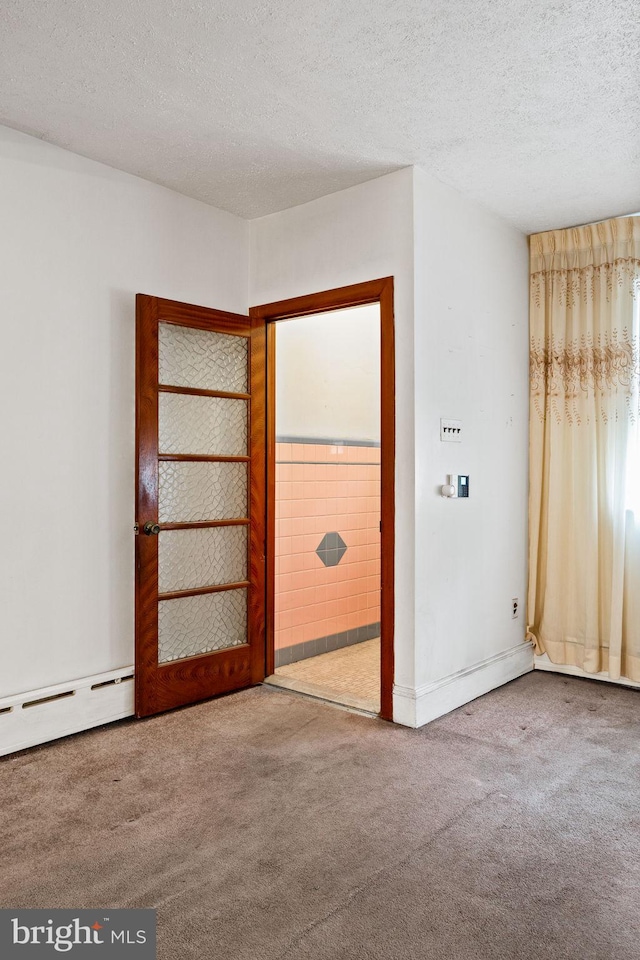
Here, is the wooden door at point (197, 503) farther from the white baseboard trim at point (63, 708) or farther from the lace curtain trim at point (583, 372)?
the lace curtain trim at point (583, 372)

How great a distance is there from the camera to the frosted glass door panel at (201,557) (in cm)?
371

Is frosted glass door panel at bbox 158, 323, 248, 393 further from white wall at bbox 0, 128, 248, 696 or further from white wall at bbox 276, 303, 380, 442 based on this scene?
white wall at bbox 276, 303, 380, 442

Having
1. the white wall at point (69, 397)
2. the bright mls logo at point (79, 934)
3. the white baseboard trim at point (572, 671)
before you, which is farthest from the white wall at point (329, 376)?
the bright mls logo at point (79, 934)

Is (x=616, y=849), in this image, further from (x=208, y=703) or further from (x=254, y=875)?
(x=208, y=703)

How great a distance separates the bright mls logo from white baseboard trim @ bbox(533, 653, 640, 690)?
3161 mm

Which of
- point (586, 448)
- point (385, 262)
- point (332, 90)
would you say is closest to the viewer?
point (332, 90)

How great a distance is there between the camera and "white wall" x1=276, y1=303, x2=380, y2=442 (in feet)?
15.4

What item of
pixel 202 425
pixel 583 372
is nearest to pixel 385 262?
pixel 202 425

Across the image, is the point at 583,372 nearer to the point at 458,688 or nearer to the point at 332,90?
the point at 458,688

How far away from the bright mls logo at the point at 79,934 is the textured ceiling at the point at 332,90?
2782 millimetres

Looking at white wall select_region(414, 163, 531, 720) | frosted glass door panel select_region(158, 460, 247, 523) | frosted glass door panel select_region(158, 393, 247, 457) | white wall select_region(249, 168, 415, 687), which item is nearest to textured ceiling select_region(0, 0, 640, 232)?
white wall select_region(249, 168, 415, 687)

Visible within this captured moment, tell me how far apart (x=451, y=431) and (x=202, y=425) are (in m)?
1.38

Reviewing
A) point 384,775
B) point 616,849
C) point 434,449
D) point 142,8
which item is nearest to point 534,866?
point 616,849

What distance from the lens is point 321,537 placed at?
16.1 ft
